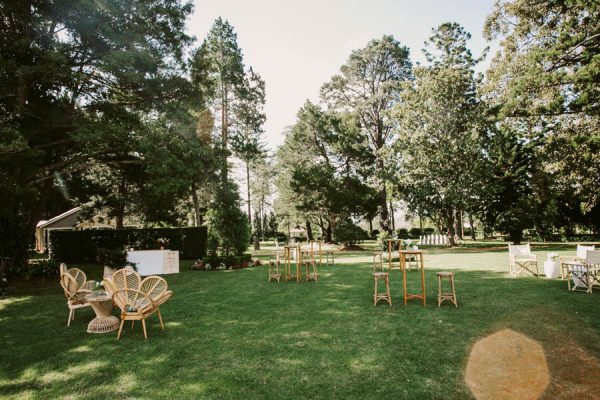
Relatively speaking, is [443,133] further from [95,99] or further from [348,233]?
[95,99]

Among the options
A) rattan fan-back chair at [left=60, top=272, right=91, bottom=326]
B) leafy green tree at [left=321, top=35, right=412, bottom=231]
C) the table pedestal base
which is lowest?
the table pedestal base

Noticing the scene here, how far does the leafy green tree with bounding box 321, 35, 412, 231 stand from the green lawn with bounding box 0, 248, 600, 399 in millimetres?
20103

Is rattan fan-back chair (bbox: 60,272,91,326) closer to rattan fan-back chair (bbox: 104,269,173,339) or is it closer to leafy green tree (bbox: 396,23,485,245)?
rattan fan-back chair (bbox: 104,269,173,339)

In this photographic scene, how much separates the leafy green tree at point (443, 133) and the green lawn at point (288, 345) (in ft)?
47.8

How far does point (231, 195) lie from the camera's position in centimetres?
1786

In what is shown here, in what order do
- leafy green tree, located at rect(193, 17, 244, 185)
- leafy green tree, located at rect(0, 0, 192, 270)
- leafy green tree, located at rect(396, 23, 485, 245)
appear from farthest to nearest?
leafy green tree, located at rect(193, 17, 244, 185) < leafy green tree, located at rect(396, 23, 485, 245) < leafy green tree, located at rect(0, 0, 192, 270)

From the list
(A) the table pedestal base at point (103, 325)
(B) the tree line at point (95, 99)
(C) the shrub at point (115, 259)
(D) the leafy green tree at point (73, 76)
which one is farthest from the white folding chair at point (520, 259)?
(C) the shrub at point (115, 259)

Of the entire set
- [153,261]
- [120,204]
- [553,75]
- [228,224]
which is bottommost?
[153,261]

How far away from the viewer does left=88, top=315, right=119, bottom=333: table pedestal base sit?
6156 mm

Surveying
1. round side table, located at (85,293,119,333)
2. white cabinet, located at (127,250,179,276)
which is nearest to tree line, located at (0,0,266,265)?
Answer: white cabinet, located at (127,250,179,276)

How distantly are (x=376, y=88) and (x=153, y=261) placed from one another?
2400 centimetres

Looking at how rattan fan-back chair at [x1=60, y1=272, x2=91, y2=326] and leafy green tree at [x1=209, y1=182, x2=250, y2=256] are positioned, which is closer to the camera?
rattan fan-back chair at [x1=60, y1=272, x2=91, y2=326]

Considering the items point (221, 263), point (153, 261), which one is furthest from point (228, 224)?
point (153, 261)

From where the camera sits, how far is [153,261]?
1438 centimetres
